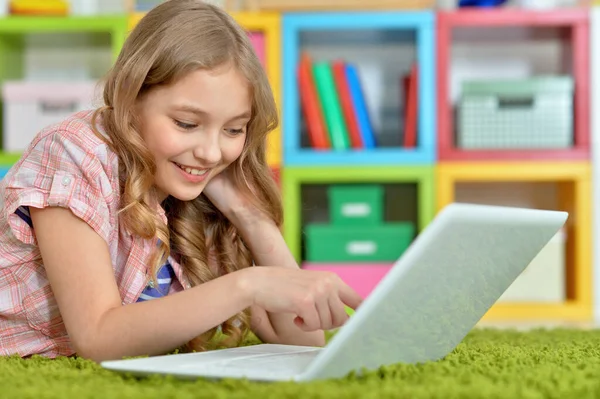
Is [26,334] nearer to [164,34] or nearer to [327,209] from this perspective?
[164,34]

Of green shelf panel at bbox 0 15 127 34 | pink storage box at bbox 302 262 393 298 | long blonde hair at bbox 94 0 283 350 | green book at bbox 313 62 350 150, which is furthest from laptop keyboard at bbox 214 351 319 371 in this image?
green shelf panel at bbox 0 15 127 34

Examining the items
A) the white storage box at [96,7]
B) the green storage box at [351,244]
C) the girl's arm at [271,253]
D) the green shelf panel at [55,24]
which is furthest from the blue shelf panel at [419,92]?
the girl's arm at [271,253]

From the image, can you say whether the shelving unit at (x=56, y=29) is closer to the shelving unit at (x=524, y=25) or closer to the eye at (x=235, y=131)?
the shelving unit at (x=524, y=25)

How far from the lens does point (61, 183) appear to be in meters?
0.90

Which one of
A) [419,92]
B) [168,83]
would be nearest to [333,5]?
[419,92]

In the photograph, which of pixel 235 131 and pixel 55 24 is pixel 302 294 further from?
pixel 55 24

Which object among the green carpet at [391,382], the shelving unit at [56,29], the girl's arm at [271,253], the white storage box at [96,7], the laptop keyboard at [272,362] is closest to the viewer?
the green carpet at [391,382]

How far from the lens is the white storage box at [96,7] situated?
2723 millimetres

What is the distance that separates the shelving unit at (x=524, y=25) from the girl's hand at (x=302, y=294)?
1.60m

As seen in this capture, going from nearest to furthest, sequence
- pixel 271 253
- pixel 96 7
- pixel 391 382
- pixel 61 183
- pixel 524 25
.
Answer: pixel 391 382 → pixel 61 183 → pixel 271 253 → pixel 524 25 → pixel 96 7

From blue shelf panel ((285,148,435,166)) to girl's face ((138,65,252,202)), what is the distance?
1320 millimetres

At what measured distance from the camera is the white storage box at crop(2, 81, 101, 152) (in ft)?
7.88

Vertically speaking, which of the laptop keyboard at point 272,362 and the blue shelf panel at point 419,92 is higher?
the blue shelf panel at point 419,92

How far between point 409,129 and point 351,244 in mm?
376
